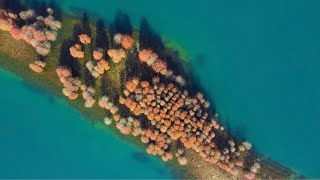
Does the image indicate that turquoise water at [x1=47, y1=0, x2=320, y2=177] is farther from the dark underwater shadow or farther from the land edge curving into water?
the dark underwater shadow

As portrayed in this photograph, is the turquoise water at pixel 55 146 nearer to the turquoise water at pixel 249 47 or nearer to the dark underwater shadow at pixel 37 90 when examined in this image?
the dark underwater shadow at pixel 37 90

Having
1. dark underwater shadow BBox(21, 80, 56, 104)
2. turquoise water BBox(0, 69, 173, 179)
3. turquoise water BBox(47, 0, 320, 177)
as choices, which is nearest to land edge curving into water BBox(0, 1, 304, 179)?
dark underwater shadow BBox(21, 80, 56, 104)

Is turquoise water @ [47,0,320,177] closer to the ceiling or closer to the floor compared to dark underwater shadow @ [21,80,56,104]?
closer to the ceiling

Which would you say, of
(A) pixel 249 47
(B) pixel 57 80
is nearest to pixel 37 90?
(B) pixel 57 80

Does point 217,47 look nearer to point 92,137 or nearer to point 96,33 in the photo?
point 96,33

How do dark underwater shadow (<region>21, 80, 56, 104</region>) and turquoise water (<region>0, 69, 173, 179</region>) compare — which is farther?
turquoise water (<region>0, 69, 173, 179</region>)

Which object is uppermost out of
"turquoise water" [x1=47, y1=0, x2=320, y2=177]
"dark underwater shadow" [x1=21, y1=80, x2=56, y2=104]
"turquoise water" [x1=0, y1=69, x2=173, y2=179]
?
"turquoise water" [x1=47, y1=0, x2=320, y2=177]
